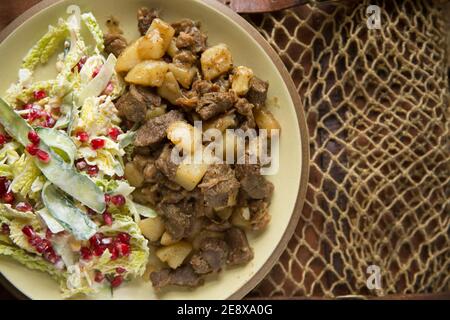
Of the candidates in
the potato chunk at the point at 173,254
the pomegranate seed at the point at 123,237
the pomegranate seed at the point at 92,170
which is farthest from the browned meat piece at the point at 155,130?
the potato chunk at the point at 173,254

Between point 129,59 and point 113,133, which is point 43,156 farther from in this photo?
point 129,59

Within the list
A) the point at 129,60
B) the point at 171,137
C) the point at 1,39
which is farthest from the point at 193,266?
the point at 1,39

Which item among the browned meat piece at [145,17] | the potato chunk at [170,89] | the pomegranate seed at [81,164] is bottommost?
the pomegranate seed at [81,164]

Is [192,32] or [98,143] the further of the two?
[192,32]

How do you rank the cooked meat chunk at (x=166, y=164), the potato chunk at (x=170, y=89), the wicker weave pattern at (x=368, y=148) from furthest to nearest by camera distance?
the wicker weave pattern at (x=368, y=148) < the potato chunk at (x=170, y=89) < the cooked meat chunk at (x=166, y=164)

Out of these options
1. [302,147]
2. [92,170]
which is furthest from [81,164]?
[302,147]

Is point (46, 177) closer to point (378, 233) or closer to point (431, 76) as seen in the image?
point (378, 233)

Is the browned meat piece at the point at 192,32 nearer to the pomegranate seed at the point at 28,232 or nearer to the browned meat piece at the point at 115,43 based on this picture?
the browned meat piece at the point at 115,43
